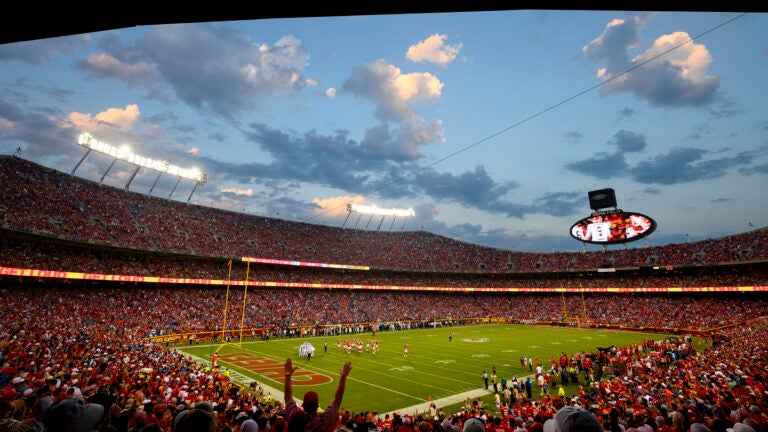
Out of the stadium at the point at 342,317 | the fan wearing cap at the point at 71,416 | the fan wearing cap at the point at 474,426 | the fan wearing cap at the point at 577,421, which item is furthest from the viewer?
the stadium at the point at 342,317

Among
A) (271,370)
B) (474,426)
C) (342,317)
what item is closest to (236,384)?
(271,370)

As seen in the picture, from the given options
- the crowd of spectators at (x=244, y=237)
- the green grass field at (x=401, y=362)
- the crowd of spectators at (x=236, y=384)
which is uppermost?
the crowd of spectators at (x=244, y=237)

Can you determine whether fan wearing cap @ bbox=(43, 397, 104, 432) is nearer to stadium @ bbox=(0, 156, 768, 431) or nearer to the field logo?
stadium @ bbox=(0, 156, 768, 431)

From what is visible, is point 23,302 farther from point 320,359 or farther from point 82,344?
point 320,359

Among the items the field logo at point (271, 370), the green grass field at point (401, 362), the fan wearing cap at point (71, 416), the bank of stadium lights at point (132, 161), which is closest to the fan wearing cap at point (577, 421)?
the fan wearing cap at point (71, 416)

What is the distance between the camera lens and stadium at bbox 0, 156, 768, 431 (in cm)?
1142

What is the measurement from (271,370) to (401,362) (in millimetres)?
9468

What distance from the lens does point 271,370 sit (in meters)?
23.3

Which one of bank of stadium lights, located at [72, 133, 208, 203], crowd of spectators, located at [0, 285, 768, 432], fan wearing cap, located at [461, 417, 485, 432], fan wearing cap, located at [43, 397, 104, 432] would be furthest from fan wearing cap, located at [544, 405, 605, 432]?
bank of stadium lights, located at [72, 133, 208, 203]

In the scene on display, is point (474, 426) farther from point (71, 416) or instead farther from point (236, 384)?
point (236, 384)

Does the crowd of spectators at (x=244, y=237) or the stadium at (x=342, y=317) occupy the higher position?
the crowd of spectators at (x=244, y=237)

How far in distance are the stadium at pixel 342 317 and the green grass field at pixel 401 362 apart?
0.24 meters

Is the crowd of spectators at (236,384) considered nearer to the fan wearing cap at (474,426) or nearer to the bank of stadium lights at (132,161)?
the fan wearing cap at (474,426)

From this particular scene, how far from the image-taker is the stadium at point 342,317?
11.4 metres
